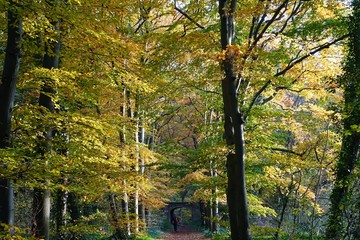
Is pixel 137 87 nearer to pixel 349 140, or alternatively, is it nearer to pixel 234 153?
pixel 234 153

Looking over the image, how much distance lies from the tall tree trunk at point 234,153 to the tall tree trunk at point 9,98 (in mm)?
4043

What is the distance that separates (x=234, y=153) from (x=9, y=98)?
15.0ft

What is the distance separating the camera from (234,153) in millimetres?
7078

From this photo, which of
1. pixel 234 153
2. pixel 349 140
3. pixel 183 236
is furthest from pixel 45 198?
pixel 183 236

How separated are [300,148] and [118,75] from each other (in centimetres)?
767

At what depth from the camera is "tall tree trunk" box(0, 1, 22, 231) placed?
5.10 meters

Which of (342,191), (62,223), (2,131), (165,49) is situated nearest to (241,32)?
(165,49)

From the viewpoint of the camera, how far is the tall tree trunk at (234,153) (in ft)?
22.8

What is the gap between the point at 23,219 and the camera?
38.9 ft

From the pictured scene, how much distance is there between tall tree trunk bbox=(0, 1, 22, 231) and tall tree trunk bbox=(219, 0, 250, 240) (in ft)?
13.3

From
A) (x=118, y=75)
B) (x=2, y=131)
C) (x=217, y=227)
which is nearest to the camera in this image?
(x=2, y=131)

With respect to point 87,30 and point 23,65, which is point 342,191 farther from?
point 23,65

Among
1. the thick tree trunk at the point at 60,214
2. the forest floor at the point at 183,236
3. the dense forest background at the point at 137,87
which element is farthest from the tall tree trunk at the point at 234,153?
the forest floor at the point at 183,236

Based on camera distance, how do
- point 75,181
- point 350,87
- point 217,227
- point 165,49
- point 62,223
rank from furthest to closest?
point 217,227, point 62,223, point 165,49, point 75,181, point 350,87
